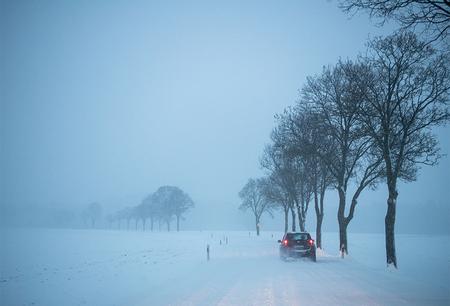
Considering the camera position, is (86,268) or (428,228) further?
(428,228)

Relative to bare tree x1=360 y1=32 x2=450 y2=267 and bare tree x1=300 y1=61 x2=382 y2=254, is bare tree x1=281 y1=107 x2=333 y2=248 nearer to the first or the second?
bare tree x1=300 y1=61 x2=382 y2=254

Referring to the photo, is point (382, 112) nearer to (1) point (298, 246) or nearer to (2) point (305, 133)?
(2) point (305, 133)

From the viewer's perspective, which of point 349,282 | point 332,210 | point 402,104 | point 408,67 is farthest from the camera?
point 332,210

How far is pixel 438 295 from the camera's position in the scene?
1053 centimetres

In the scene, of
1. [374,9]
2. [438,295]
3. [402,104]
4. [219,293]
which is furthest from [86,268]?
[402,104]

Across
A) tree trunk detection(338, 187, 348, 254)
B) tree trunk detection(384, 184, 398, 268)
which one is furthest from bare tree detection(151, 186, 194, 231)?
tree trunk detection(384, 184, 398, 268)

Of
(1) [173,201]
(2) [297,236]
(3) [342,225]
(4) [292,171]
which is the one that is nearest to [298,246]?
(2) [297,236]

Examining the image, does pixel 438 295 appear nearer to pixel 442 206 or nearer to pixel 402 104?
pixel 402 104

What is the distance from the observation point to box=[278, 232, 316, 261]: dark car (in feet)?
75.0

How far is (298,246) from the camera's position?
23156mm

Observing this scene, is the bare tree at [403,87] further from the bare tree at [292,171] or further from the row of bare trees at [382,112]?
the bare tree at [292,171]

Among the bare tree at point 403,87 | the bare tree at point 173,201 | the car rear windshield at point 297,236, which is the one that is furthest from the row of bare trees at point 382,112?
the bare tree at point 173,201

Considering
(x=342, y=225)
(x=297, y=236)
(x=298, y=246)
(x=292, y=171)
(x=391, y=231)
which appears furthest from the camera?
(x=292, y=171)

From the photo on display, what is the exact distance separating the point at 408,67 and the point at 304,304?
14.5 metres
